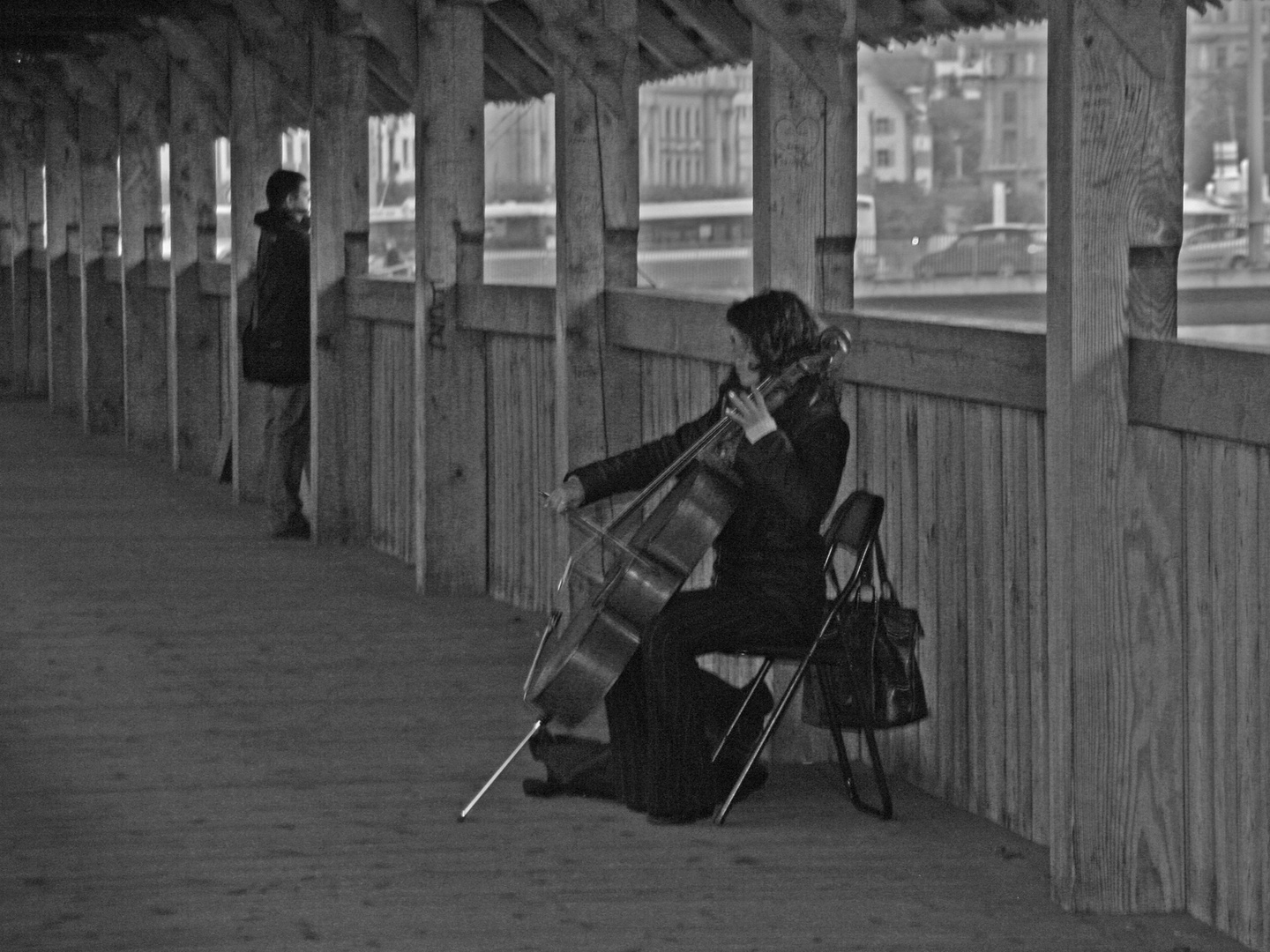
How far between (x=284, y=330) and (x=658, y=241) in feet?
106

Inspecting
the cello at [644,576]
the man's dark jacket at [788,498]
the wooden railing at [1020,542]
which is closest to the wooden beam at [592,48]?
the wooden railing at [1020,542]

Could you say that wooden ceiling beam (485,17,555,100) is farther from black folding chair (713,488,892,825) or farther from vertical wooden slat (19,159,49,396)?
vertical wooden slat (19,159,49,396)

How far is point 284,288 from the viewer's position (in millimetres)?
11391

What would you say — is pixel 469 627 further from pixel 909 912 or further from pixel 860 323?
pixel 909 912

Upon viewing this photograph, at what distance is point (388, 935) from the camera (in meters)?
4.71

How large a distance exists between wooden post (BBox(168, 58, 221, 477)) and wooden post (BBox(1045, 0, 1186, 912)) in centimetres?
1042

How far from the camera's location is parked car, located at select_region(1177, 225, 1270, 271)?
1455 inches

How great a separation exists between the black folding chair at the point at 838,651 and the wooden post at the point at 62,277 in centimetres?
1506

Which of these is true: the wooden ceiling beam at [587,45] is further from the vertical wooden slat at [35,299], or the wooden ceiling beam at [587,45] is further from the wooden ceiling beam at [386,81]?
the vertical wooden slat at [35,299]

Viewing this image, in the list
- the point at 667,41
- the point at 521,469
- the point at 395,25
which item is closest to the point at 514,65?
the point at 667,41

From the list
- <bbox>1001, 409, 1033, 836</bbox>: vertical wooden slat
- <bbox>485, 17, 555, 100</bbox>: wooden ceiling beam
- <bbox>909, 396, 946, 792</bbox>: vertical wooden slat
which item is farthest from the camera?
<bbox>485, 17, 555, 100</bbox>: wooden ceiling beam

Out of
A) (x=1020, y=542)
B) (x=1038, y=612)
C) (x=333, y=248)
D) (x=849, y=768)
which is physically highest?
(x=333, y=248)

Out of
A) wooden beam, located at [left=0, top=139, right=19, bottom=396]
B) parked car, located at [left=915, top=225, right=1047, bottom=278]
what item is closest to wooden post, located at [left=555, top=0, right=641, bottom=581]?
wooden beam, located at [left=0, top=139, right=19, bottom=396]

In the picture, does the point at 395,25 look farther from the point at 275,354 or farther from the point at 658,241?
the point at 658,241
